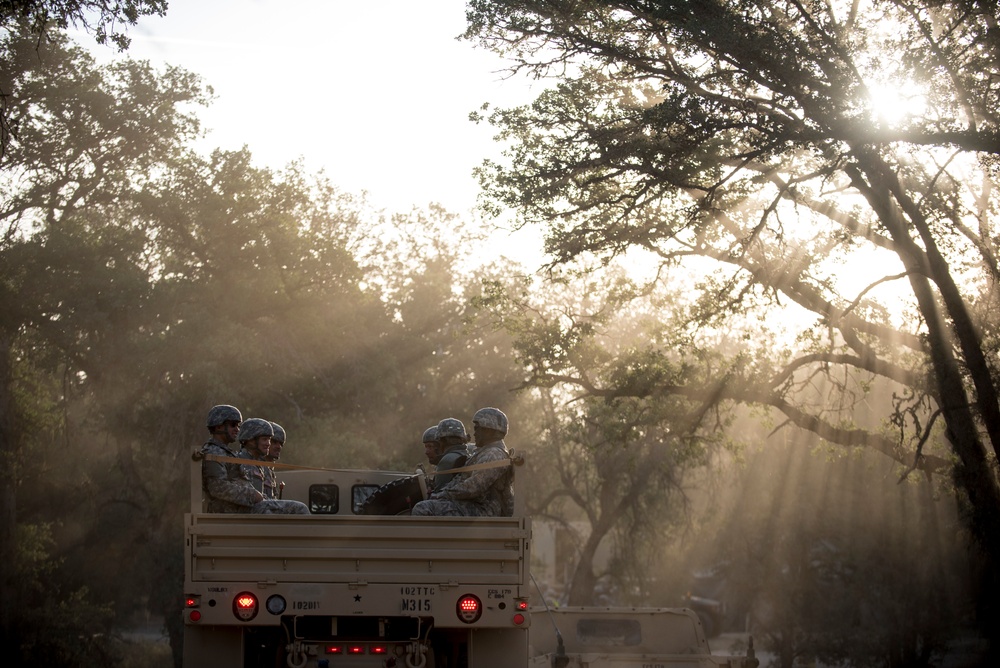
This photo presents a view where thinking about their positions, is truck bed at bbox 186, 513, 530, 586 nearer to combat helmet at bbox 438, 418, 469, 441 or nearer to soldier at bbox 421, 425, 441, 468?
combat helmet at bbox 438, 418, 469, 441

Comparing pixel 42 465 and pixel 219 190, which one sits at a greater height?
pixel 219 190

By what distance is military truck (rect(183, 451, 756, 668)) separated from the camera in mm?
7977

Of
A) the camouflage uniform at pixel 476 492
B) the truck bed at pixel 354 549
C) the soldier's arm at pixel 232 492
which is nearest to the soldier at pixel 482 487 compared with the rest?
the camouflage uniform at pixel 476 492

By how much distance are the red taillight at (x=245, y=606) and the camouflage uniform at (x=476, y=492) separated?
1396 mm

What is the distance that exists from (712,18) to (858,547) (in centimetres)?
1503

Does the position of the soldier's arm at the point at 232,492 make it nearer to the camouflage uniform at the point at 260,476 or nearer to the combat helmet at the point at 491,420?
the camouflage uniform at the point at 260,476

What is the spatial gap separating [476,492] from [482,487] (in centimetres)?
6

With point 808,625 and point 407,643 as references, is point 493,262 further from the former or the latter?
point 407,643

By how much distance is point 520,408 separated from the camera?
117 ft

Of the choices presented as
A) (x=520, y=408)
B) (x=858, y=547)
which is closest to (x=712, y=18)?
(x=858, y=547)

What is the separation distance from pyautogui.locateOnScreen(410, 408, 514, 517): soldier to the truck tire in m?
0.24

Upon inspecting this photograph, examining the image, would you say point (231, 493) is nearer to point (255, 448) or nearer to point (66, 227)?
point (255, 448)

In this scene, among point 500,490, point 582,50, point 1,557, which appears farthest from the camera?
point 1,557

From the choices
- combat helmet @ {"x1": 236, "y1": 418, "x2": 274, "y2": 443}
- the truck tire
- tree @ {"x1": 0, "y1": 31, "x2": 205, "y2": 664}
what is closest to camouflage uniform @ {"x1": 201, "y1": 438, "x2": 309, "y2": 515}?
combat helmet @ {"x1": 236, "y1": 418, "x2": 274, "y2": 443}
